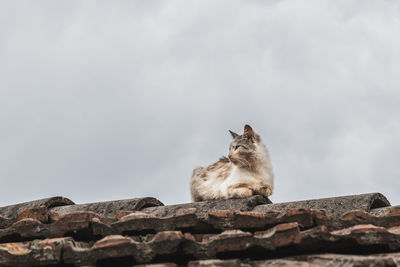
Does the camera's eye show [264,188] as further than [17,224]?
Yes

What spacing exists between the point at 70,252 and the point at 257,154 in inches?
157

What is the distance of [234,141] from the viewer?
22.2 feet

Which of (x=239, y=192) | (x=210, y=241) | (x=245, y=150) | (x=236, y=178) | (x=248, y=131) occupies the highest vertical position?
(x=248, y=131)

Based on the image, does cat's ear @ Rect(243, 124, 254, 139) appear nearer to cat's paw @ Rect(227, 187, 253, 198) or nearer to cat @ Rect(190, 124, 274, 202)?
cat @ Rect(190, 124, 274, 202)

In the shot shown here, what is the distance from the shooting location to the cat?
6.20 m

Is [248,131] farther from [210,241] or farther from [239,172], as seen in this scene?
[210,241]

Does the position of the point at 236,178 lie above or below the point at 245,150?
below

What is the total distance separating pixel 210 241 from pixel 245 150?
12.3 ft

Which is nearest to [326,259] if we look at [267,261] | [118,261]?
[267,261]

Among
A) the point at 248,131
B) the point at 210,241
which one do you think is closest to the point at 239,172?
the point at 248,131

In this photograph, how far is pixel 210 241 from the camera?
2848 mm

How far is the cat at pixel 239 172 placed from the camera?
620cm

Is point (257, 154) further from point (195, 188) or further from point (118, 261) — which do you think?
point (118, 261)

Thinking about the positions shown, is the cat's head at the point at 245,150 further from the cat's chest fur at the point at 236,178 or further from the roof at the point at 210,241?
the roof at the point at 210,241
